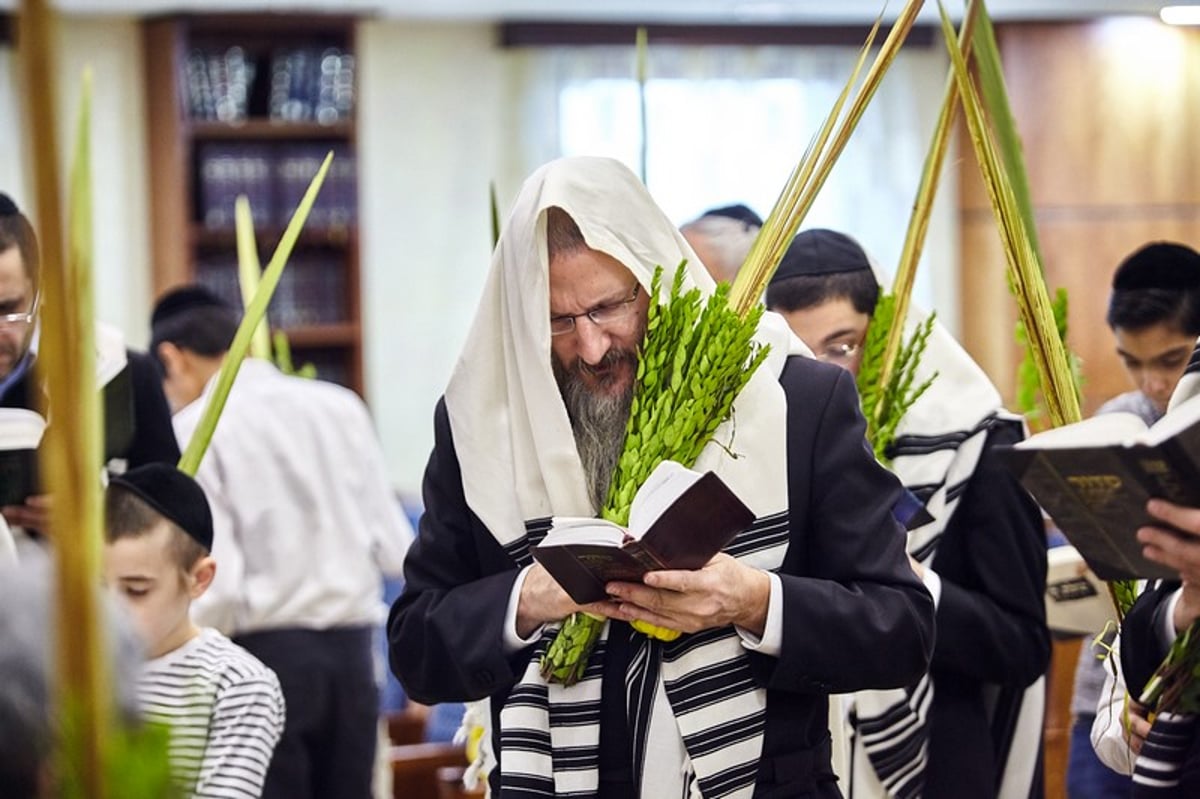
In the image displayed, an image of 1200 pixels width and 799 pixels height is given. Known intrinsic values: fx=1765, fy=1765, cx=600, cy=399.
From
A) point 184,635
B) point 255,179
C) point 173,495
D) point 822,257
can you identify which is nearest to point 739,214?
point 822,257

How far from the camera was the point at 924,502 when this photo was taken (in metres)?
2.70

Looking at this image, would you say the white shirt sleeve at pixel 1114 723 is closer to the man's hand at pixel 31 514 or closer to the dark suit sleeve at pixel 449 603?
the dark suit sleeve at pixel 449 603

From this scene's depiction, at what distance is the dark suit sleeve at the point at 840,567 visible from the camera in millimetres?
1982

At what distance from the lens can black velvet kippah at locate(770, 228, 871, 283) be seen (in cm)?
275

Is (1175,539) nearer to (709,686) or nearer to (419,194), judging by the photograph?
(709,686)

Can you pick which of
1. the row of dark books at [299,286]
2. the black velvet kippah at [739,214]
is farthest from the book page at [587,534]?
the row of dark books at [299,286]

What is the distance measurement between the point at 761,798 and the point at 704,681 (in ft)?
0.49

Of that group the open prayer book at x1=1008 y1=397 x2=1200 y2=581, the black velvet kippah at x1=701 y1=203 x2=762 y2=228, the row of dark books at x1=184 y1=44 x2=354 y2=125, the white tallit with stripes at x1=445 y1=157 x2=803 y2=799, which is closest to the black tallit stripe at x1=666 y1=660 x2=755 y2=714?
the white tallit with stripes at x1=445 y1=157 x2=803 y2=799

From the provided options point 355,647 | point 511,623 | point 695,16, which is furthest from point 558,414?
point 695,16

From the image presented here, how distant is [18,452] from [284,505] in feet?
6.86

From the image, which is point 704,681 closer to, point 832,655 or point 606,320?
point 832,655

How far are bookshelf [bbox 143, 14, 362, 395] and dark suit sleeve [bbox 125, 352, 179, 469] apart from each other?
5028 millimetres

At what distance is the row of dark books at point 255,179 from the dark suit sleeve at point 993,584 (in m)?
5.62

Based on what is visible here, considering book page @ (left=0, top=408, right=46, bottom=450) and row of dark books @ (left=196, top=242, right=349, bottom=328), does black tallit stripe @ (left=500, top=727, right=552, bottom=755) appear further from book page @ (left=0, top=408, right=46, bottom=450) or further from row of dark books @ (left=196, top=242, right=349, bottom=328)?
row of dark books @ (left=196, top=242, right=349, bottom=328)
